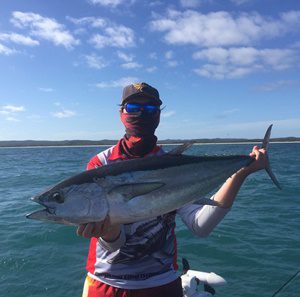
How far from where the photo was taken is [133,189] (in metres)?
3.30

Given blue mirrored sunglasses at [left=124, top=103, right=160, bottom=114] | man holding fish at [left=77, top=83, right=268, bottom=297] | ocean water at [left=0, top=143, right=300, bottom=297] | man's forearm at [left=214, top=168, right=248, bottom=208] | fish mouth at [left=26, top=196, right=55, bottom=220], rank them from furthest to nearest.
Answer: ocean water at [left=0, top=143, right=300, bottom=297] < blue mirrored sunglasses at [left=124, top=103, right=160, bottom=114] < man's forearm at [left=214, top=168, right=248, bottom=208] < man holding fish at [left=77, top=83, right=268, bottom=297] < fish mouth at [left=26, top=196, right=55, bottom=220]

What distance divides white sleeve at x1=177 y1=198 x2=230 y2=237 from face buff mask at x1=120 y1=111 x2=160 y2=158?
90cm

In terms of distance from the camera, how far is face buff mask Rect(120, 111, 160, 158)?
4305 mm

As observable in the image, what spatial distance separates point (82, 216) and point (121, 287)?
1110mm

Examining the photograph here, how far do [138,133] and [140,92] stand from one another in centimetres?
48

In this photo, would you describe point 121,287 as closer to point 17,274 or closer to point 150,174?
point 150,174

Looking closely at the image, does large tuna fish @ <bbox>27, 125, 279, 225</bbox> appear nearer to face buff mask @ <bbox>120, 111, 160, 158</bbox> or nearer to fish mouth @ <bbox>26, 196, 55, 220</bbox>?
fish mouth @ <bbox>26, 196, 55, 220</bbox>

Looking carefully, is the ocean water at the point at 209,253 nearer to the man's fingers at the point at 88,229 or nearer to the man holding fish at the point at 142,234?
the man holding fish at the point at 142,234

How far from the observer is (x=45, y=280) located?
10.9 meters

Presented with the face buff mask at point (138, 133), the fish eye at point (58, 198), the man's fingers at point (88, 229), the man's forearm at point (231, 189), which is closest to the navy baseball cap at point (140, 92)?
the face buff mask at point (138, 133)

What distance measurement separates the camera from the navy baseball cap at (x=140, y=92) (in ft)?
13.9

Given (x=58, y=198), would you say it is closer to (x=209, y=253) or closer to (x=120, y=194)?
(x=120, y=194)

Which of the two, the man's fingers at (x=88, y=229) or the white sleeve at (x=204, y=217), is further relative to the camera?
the white sleeve at (x=204, y=217)

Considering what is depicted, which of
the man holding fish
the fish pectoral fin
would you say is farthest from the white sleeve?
the fish pectoral fin
